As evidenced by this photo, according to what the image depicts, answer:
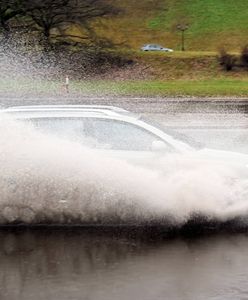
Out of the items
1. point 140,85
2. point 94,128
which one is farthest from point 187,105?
point 94,128

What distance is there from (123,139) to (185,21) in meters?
68.5

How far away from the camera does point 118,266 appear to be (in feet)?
26.0

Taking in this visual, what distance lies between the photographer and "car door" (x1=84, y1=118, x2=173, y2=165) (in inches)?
397

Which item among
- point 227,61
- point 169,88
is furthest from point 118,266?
point 227,61

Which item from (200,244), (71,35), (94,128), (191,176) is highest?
(71,35)

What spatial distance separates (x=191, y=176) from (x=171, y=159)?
16.2 inches

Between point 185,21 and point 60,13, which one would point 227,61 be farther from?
point 185,21

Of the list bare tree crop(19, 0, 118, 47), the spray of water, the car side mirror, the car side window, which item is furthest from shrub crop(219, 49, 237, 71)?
the spray of water

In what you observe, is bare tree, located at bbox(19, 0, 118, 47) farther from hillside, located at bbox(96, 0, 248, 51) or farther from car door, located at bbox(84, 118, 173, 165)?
car door, located at bbox(84, 118, 173, 165)

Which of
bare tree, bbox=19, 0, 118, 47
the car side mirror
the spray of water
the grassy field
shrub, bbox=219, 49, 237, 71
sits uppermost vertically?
bare tree, bbox=19, 0, 118, 47

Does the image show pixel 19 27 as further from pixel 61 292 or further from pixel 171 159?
pixel 61 292

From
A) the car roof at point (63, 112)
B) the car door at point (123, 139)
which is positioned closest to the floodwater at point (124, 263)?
the car door at point (123, 139)

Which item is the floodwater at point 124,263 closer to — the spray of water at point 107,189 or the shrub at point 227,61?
the spray of water at point 107,189

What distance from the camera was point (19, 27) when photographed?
46.5 metres
